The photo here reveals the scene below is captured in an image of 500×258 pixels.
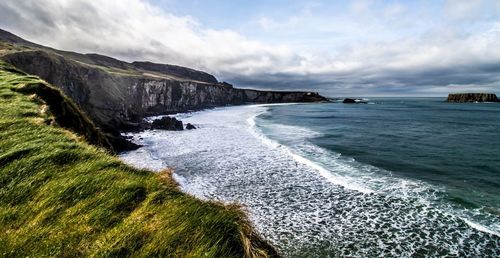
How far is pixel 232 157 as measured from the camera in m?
26.2

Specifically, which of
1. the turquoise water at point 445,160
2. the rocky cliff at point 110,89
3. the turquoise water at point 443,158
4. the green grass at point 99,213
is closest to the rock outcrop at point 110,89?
the rocky cliff at point 110,89

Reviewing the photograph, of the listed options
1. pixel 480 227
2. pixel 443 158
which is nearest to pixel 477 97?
pixel 443 158

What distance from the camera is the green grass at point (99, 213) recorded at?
4254 millimetres

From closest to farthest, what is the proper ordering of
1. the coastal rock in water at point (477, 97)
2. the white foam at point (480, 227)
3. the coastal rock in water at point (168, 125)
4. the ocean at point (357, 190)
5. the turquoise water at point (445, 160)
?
the ocean at point (357, 190) < the white foam at point (480, 227) < the turquoise water at point (445, 160) < the coastal rock in water at point (168, 125) < the coastal rock in water at point (477, 97)

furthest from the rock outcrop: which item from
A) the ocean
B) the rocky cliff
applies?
the ocean

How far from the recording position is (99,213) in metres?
5.00

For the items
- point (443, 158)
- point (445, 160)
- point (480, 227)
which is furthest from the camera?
point (443, 158)

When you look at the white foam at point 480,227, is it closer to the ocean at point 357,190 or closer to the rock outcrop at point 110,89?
the ocean at point 357,190

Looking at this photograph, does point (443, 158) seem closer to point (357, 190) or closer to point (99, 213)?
point (357, 190)

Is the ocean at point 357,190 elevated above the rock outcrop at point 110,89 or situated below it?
below

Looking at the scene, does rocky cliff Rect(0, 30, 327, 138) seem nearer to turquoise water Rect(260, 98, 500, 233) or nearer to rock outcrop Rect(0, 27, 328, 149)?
rock outcrop Rect(0, 27, 328, 149)

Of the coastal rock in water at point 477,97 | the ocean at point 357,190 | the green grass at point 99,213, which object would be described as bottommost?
the ocean at point 357,190

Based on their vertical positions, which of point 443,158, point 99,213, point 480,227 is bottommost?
point 480,227

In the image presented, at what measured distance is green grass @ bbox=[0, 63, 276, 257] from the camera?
14.0 ft
